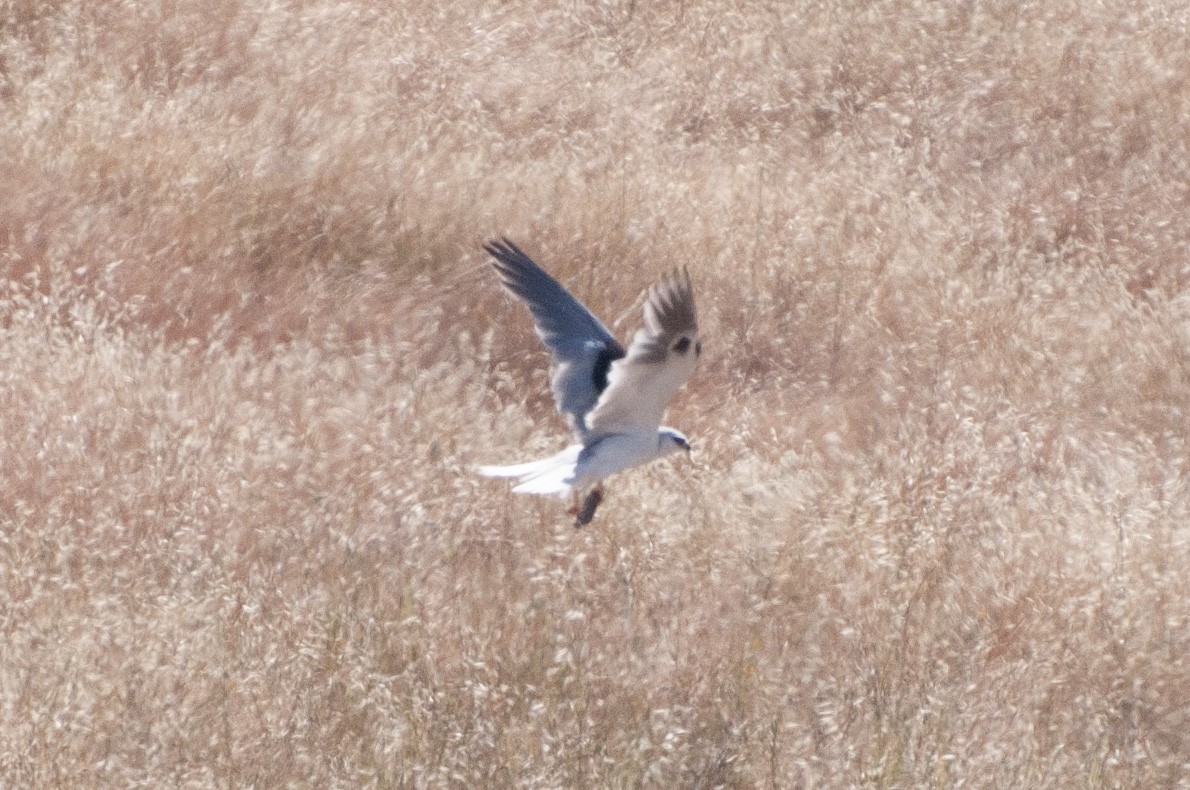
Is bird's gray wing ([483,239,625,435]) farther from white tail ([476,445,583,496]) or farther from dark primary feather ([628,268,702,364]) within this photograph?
dark primary feather ([628,268,702,364])

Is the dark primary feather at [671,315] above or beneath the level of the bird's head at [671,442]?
above

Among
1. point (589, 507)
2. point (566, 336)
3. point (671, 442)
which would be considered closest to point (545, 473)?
point (589, 507)

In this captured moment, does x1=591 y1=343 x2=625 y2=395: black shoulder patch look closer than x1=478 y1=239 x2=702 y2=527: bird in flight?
No

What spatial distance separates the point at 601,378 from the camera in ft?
16.3

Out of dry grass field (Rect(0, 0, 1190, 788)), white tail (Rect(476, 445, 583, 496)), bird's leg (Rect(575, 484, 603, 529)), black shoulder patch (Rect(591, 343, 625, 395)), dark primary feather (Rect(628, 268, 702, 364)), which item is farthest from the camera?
black shoulder patch (Rect(591, 343, 625, 395))

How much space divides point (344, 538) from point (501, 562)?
0.40 metres

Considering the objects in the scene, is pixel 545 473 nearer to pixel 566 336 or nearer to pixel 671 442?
pixel 671 442

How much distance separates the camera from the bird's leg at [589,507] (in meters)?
4.71

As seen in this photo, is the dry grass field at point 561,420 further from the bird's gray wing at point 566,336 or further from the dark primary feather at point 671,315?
the dark primary feather at point 671,315

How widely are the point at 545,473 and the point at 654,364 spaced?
0.50 m

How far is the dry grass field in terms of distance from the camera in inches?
150

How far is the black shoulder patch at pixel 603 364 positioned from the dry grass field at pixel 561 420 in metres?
0.33

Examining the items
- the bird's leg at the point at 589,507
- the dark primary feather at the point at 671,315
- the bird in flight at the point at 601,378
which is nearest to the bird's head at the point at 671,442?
the bird in flight at the point at 601,378

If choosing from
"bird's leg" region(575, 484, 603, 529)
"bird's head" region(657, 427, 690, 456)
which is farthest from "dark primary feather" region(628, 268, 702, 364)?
"bird's leg" region(575, 484, 603, 529)
